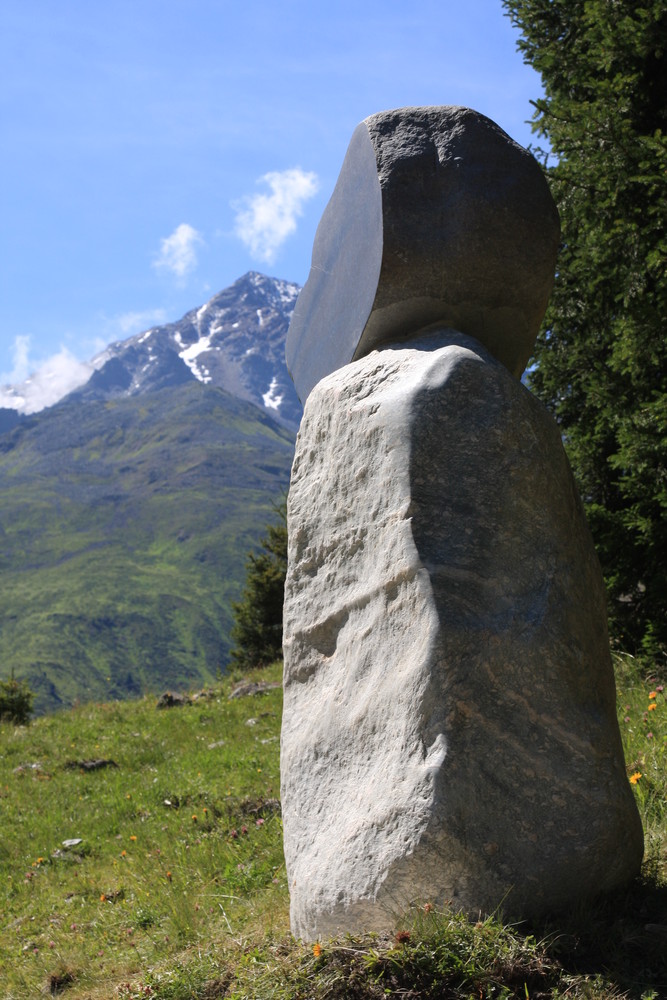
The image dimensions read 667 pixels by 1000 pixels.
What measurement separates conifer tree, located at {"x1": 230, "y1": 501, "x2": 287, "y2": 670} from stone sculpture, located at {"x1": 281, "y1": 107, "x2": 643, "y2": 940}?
13632 mm

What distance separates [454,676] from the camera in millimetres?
3559

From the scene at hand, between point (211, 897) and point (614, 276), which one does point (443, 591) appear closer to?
point (211, 897)

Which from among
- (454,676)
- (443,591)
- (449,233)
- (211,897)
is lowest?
(211,897)

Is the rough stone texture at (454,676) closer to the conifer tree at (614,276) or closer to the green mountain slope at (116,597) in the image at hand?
the conifer tree at (614,276)

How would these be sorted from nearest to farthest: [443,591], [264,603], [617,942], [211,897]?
[617,942], [443,591], [211,897], [264,603]

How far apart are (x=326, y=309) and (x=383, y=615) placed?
6.66 feet

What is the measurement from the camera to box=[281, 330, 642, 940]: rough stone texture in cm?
351

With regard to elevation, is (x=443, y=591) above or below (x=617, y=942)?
above

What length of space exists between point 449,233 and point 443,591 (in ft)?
5.57

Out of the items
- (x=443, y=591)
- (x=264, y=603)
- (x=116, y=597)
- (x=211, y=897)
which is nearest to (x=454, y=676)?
(x=443, y=591)

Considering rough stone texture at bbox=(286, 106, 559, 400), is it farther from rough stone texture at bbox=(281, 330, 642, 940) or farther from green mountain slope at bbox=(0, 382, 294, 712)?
green mountain slope at bbox=(0, 382, 294, 712)

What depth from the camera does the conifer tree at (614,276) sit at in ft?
24.9

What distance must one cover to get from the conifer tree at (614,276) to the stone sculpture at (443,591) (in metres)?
3.26

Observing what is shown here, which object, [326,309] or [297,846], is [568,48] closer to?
[326,309]
